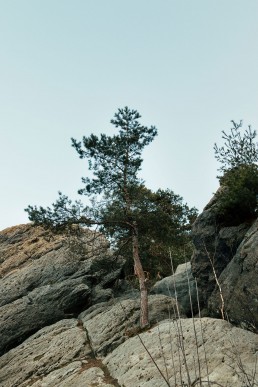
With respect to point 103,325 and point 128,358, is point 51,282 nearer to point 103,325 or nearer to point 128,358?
point 103,325

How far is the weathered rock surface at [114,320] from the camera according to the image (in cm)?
1678

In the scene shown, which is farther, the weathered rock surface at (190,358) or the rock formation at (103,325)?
the rock formation at (103,325)

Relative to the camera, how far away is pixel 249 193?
16.4 metres

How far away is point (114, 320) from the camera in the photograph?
60.7ft

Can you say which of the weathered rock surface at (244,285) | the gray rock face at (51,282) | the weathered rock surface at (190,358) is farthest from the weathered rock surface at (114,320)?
the weathered rock surface at (244,285)

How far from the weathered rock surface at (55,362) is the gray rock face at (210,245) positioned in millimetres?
6272

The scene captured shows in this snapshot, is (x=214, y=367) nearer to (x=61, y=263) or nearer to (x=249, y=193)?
(x=249, y=193)

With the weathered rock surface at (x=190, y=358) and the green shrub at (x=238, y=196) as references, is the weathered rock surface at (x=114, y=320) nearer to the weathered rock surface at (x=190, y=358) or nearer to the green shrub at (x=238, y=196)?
the weathered rock surface at (x=190, y=358)

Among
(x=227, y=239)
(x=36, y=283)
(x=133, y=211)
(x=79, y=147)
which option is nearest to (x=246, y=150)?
(x=227, y=239)

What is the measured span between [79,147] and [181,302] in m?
10.6

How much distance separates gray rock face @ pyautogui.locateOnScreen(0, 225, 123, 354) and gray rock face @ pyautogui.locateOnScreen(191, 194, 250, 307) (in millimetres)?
5308

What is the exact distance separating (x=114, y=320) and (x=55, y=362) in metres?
3.32

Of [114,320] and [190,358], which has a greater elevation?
[114,320]

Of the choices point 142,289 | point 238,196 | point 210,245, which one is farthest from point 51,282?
point 238,196
